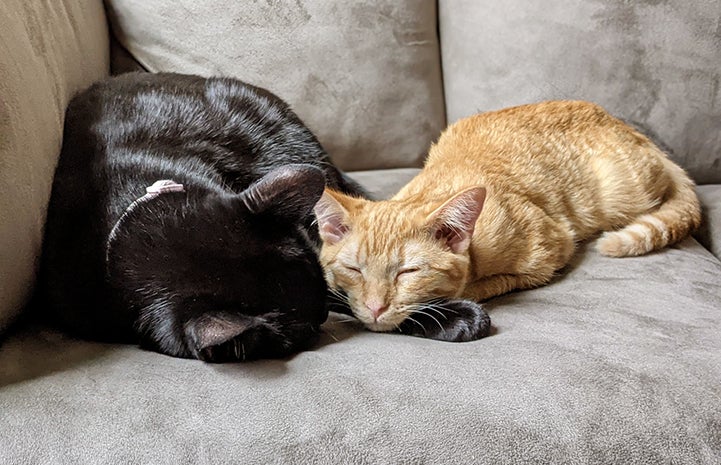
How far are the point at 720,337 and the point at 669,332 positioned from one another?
0.08m

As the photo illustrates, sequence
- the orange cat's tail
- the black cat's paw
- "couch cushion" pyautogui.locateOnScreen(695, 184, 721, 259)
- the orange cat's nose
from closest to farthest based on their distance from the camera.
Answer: the black cat's paw, the orange cat's nose, the orange cat's tail, "couch cushion" pyautogui.locateOnScreen(695, 184, 721, 259)

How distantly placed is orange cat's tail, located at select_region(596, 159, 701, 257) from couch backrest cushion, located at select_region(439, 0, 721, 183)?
8.8 inches

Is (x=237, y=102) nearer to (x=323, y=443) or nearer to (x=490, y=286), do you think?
(x=490, y=286)

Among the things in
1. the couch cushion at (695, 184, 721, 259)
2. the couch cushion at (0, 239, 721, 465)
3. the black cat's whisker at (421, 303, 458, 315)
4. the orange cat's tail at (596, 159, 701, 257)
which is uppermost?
the couch cushion at (0, 239, 721, 465)

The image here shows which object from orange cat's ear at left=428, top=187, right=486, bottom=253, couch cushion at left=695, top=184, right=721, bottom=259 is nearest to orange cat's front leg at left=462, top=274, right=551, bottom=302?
orange cat's ear at left=428, top=187, right=486, bottom=253

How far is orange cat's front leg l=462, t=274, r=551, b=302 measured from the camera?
1.46 metres

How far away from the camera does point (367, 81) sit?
1938 mm

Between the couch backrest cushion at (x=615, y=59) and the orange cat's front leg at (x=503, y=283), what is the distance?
688 mm

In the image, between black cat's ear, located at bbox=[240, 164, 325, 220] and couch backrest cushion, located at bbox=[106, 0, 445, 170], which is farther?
couch backrest cushion, located at bbox=[106, 0, 445, 170]

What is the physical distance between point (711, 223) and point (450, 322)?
0.90 metres

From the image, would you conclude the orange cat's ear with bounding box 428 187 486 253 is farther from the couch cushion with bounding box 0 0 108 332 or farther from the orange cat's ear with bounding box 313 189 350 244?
the couch cushion with bounding box 0 0 108 332

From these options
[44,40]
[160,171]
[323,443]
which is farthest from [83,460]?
[44,40]

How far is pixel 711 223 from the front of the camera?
1736 millimetres

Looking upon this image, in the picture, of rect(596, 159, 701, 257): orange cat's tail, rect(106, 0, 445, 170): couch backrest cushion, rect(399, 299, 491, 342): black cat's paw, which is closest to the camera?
rect(399, 299, 491, 342): black cat's paw
